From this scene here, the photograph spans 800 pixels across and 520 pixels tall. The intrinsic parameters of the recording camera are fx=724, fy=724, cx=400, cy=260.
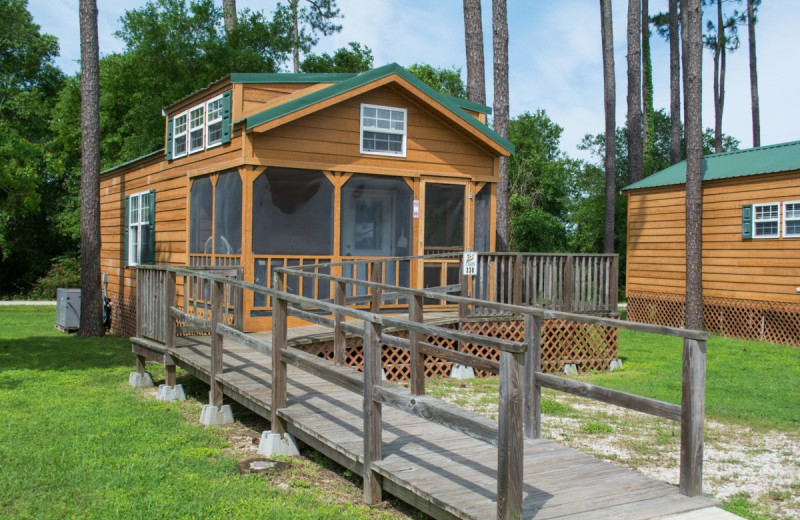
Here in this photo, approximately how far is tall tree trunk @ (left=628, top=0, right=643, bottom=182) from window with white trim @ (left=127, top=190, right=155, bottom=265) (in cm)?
1685

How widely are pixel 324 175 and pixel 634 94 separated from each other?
18.7m

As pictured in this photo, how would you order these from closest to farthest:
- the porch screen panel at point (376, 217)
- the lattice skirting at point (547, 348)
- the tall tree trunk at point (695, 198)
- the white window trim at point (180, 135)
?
the lattice skirting at point (547, 348), the porch screen panel at point (376, 217), the white window trim at point (180, 135), the tall tree trunk at point (695, 198)

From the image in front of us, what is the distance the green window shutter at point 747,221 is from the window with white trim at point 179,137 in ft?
39.8

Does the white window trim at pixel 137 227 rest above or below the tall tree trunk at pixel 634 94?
below

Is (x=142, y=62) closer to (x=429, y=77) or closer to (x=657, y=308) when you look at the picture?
(x=429, y=77)

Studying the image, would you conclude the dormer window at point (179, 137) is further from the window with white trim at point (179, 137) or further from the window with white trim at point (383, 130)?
the window with white trim at point (383, 130)

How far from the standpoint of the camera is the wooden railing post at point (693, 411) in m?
3.96

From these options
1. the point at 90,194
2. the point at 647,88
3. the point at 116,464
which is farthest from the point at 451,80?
the point at 116,464

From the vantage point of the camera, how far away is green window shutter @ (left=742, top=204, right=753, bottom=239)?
53.0 ft

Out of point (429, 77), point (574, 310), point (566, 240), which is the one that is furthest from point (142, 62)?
point (574, 310)

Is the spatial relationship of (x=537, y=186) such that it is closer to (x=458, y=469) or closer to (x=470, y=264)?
(x=470, y=264)

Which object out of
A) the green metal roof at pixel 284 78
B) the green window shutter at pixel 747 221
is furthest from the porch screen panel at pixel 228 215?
the green window shutter at pixel 747 221

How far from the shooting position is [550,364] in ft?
36.9

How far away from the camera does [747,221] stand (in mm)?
16266
